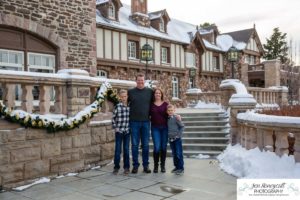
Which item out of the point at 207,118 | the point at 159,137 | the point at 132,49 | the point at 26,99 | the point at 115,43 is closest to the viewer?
the point at 26,99

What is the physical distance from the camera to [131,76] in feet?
69.5

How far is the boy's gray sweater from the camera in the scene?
6414mm

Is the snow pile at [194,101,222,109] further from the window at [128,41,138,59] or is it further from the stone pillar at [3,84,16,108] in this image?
the stone pillar at [3,84,16,108]

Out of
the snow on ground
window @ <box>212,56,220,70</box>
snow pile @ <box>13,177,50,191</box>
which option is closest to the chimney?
window @ <box>212,56,220,70</box>

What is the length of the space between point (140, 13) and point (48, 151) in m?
18.2

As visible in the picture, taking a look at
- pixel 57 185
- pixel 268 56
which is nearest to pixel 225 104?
pixel 57 185

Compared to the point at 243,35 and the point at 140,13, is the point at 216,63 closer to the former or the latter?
the point at 243,35

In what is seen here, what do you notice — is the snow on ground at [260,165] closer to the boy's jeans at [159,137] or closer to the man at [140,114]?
the boy's jeans at [159,137]

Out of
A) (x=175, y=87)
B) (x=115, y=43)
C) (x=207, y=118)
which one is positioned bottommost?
(x=207, y=118)

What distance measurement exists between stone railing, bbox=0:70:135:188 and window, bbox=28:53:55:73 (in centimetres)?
427

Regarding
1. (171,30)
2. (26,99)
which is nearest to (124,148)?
(26,99)

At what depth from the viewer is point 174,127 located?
6.43 m

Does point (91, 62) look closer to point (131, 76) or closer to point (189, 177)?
point (189, 177)

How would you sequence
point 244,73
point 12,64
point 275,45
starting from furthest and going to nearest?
point 275,45, point 244,73, point 12,64
